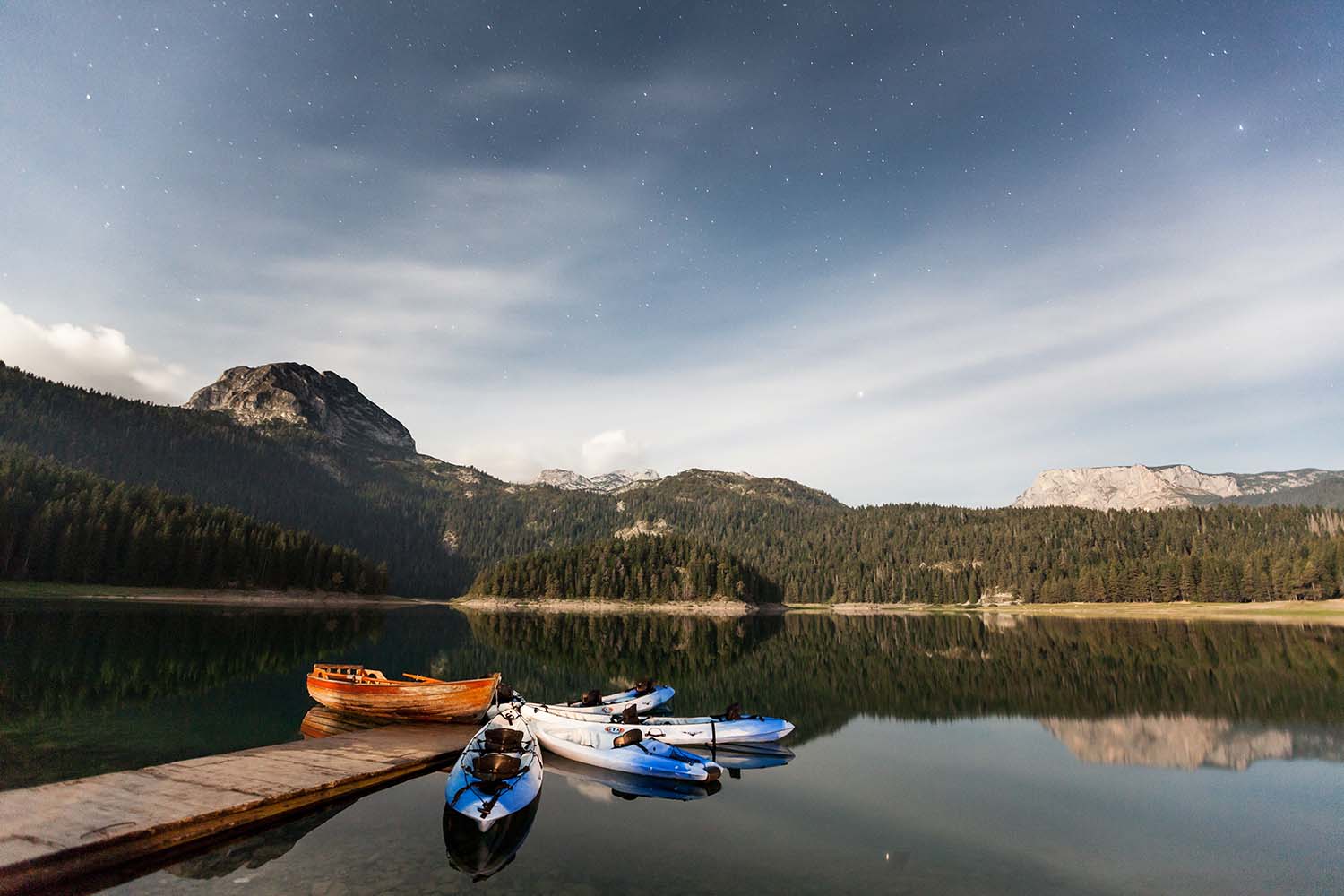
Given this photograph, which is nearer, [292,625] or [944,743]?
[944,743]

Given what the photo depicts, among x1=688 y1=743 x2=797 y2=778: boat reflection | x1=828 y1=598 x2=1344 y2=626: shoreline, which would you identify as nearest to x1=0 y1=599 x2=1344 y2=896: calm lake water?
x1=688 y1=743 x2=797 y2=778: boat reflection

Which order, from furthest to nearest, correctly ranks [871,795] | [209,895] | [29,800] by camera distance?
[871,795], [29,800], [209,895]

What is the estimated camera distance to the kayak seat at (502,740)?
24.1m

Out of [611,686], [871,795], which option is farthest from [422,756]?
[611,686]

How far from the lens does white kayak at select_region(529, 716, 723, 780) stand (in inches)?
1026

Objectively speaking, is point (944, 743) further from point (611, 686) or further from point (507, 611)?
point (507, 611)

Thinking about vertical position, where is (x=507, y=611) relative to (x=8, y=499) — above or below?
below

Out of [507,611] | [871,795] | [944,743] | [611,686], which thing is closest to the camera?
[871,795]

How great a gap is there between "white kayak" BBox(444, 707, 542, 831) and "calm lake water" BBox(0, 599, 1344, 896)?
3.83ft

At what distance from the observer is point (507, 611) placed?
617 feet

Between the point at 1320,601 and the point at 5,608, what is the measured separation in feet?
889

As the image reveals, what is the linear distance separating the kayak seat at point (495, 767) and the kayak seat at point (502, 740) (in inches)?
72.0

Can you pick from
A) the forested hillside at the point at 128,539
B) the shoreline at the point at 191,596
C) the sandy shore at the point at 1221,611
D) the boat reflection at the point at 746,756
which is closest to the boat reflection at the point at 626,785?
the boat reflection at the point at 746,756

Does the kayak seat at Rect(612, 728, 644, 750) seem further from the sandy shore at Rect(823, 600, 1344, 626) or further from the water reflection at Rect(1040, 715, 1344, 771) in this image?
the sandy shore at Rect(823, 600, 1344, 626)
